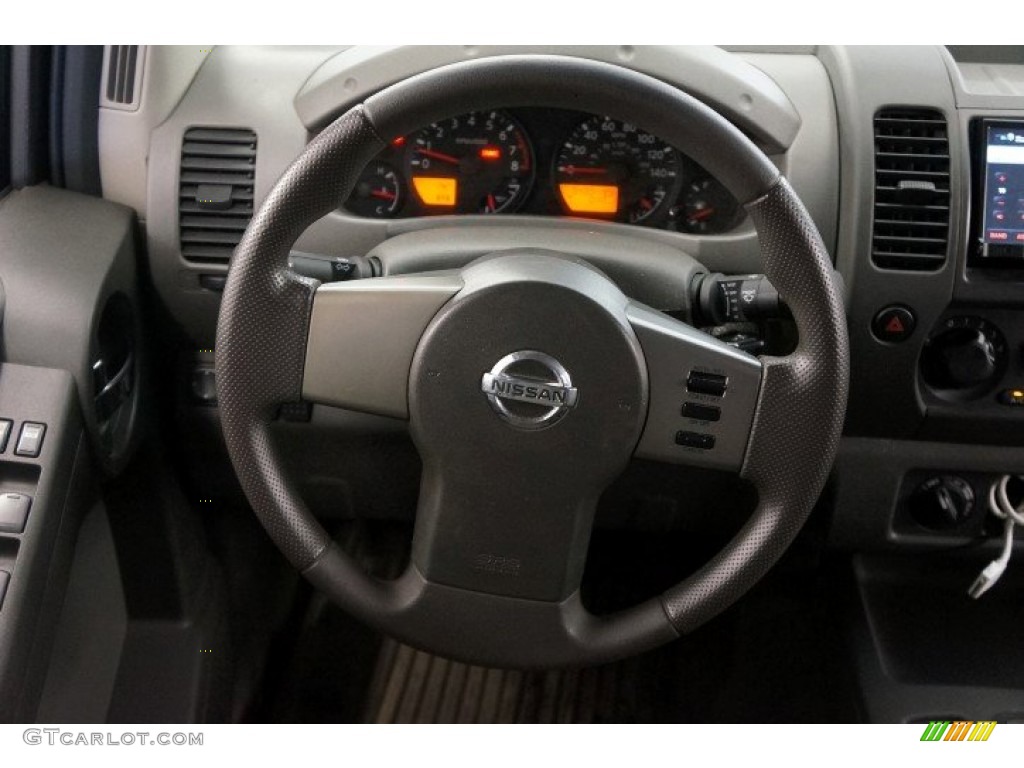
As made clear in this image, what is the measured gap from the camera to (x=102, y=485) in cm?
143

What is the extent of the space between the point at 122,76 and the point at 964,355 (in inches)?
40.9

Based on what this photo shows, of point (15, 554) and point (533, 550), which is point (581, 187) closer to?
point (533, 550)

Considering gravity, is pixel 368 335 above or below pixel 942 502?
above

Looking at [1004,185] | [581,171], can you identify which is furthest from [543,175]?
[1004,185]

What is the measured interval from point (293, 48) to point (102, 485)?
58 centimetres

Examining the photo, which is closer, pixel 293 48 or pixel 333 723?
pixel 293 48

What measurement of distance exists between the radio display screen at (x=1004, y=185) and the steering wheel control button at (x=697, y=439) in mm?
466

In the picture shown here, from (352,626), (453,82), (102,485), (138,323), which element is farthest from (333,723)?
(453,82)

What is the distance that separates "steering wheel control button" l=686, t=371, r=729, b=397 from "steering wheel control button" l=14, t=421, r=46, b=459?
25.4 inches

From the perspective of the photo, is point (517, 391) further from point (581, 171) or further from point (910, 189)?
point (910, 189)

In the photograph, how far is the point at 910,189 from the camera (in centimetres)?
129
